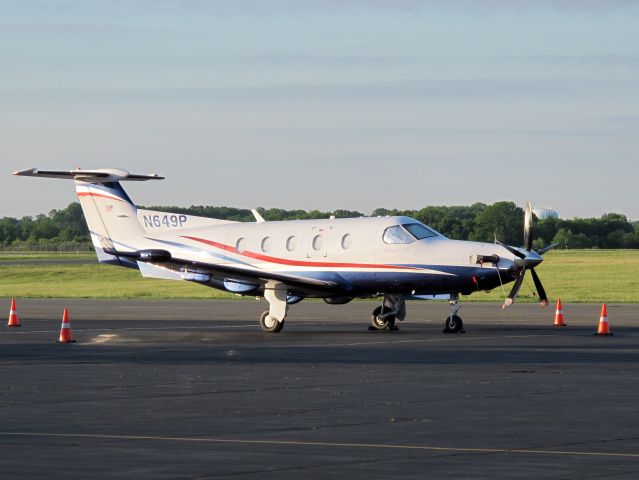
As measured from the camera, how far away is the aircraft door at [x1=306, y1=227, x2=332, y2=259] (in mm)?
34375

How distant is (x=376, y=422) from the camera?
596 inches

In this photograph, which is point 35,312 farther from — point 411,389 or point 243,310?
point 411,389

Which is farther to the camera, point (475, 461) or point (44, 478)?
point (475, 461)

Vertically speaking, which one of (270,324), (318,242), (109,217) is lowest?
(270,324)

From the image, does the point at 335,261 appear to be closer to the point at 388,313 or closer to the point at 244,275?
the point at 388,313

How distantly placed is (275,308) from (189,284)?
137 ft

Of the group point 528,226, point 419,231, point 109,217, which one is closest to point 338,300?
point 419,231

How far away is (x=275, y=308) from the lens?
1330 inches

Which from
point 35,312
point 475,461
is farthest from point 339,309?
point 475,461

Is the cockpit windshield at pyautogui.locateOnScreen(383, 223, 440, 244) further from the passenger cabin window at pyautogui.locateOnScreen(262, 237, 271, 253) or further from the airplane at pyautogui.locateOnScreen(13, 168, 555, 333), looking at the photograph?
the passenger cabin window at pyautogui.locateOnScreen(262, 237, 271, 253)

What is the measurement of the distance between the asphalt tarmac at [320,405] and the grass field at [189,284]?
29.7 metres

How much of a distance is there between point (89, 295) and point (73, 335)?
3428 cm

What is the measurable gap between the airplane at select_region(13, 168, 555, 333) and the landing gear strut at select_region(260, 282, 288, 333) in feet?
0.08

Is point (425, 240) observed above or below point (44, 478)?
above
